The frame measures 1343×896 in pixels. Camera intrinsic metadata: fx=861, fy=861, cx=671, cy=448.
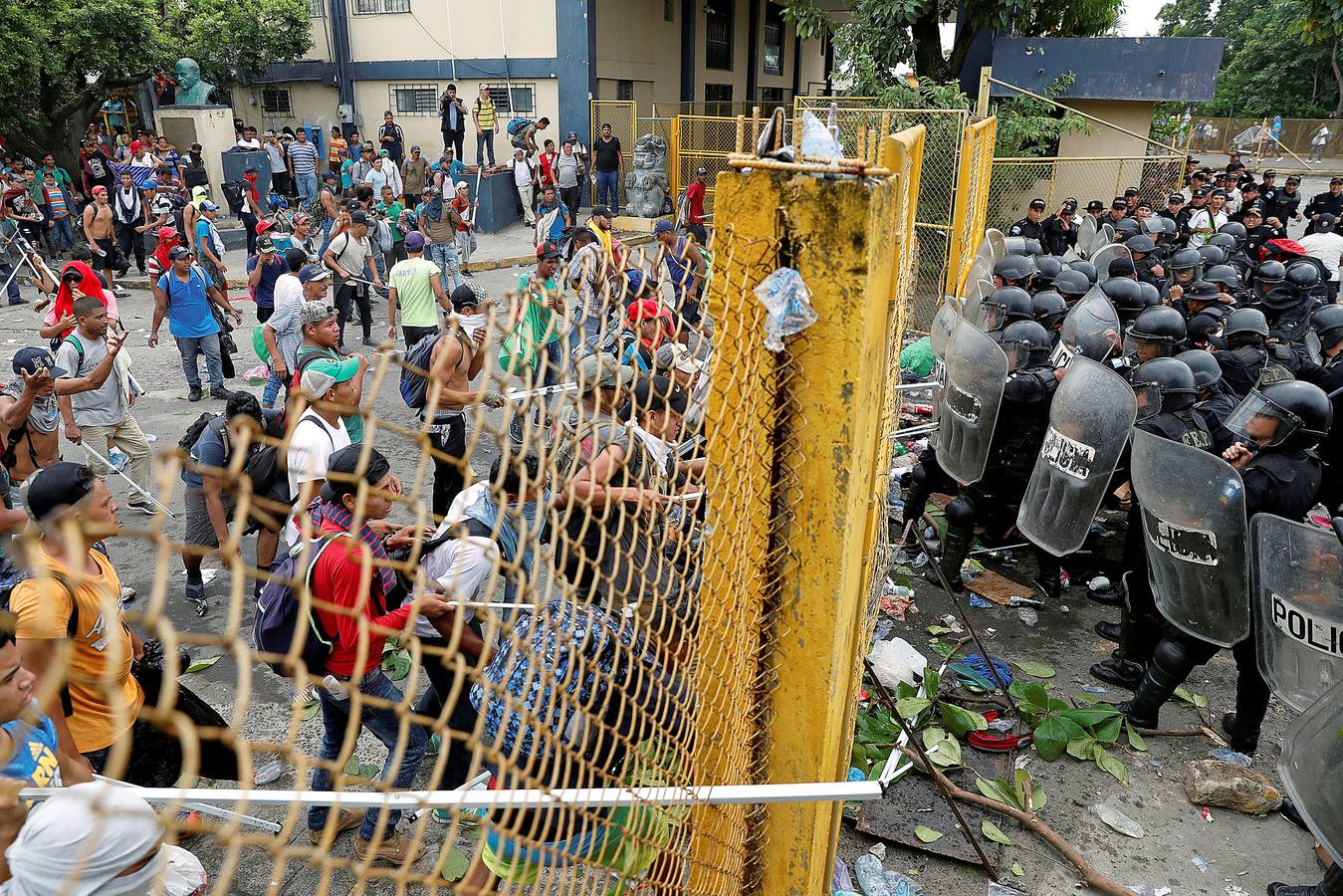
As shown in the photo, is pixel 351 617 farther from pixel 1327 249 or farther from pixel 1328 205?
pixel 1328 205

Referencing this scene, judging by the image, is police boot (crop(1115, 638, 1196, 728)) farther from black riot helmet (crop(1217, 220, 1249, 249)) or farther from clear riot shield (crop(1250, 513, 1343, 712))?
black riot helmet (crop(1217, 220, 1249, 249))

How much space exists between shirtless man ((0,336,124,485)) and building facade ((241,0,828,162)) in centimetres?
1579

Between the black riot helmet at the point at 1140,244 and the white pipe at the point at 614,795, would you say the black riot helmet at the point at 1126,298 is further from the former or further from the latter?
the white pipe at the point at 614,795

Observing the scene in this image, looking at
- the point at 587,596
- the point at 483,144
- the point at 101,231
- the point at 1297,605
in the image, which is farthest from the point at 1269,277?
the point at 483,144

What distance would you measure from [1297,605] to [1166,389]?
5.68ft

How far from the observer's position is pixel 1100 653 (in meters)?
5.22

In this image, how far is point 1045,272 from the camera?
8539mm

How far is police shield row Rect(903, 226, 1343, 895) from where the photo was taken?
11.6 ft

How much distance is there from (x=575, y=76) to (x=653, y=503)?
65.5 ft

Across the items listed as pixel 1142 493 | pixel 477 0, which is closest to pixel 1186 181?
pixel 477 0

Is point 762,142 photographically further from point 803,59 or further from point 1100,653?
point 803,59

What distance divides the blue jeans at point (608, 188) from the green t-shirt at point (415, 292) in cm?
1165

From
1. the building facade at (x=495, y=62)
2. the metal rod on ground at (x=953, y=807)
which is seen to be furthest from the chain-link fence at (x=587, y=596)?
the building facade at (x=495, y=62)

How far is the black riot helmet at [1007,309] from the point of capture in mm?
6824
